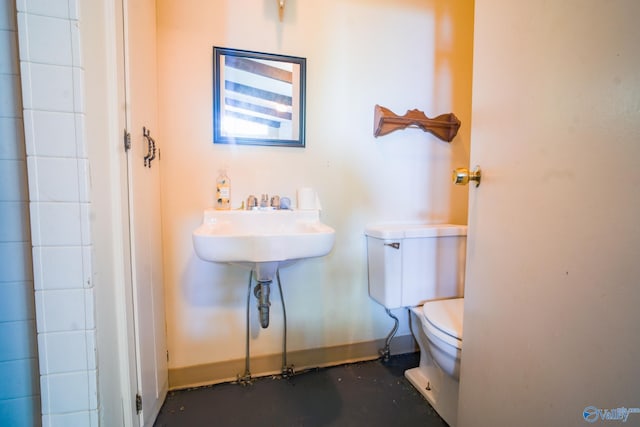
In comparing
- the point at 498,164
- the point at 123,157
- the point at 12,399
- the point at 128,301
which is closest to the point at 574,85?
the point at 498,164

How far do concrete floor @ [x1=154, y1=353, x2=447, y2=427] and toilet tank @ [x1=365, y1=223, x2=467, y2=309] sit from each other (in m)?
0.41

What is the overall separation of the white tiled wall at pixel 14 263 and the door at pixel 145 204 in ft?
0.75

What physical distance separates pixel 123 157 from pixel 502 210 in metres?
1.10

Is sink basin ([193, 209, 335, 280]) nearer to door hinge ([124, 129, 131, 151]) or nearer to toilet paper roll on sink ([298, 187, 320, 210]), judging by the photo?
toilet paper roll on sink ([298, 187, 320, 210])

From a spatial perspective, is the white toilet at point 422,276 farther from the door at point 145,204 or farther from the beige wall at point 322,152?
the door at point 145,204

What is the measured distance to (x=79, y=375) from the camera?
2.09 ft

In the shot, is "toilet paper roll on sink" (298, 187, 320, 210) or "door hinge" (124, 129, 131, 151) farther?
"toilet paper roll on sink" (298, 187, 320, 210)

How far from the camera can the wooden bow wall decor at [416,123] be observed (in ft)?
4.48

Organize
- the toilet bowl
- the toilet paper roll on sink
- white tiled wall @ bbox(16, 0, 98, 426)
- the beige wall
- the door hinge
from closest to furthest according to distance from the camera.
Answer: white tiled wall @ bbox(16, 0, 98, 426) < the door hinge < the toilet bowl < the beige wall < the toilet paper roll on sink

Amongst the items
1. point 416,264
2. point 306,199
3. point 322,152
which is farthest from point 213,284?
point 416,264

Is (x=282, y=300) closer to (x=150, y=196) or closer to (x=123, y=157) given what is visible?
(x=150, y=196)

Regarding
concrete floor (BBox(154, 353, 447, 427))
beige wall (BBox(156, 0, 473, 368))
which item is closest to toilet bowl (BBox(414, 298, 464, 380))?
concrete floor (BBox(154, 353, 447, 427))

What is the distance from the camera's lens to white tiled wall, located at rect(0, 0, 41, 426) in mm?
650

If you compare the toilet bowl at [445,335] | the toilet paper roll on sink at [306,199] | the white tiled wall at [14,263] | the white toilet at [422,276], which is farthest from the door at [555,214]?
the white tiled wall at [14,263]
